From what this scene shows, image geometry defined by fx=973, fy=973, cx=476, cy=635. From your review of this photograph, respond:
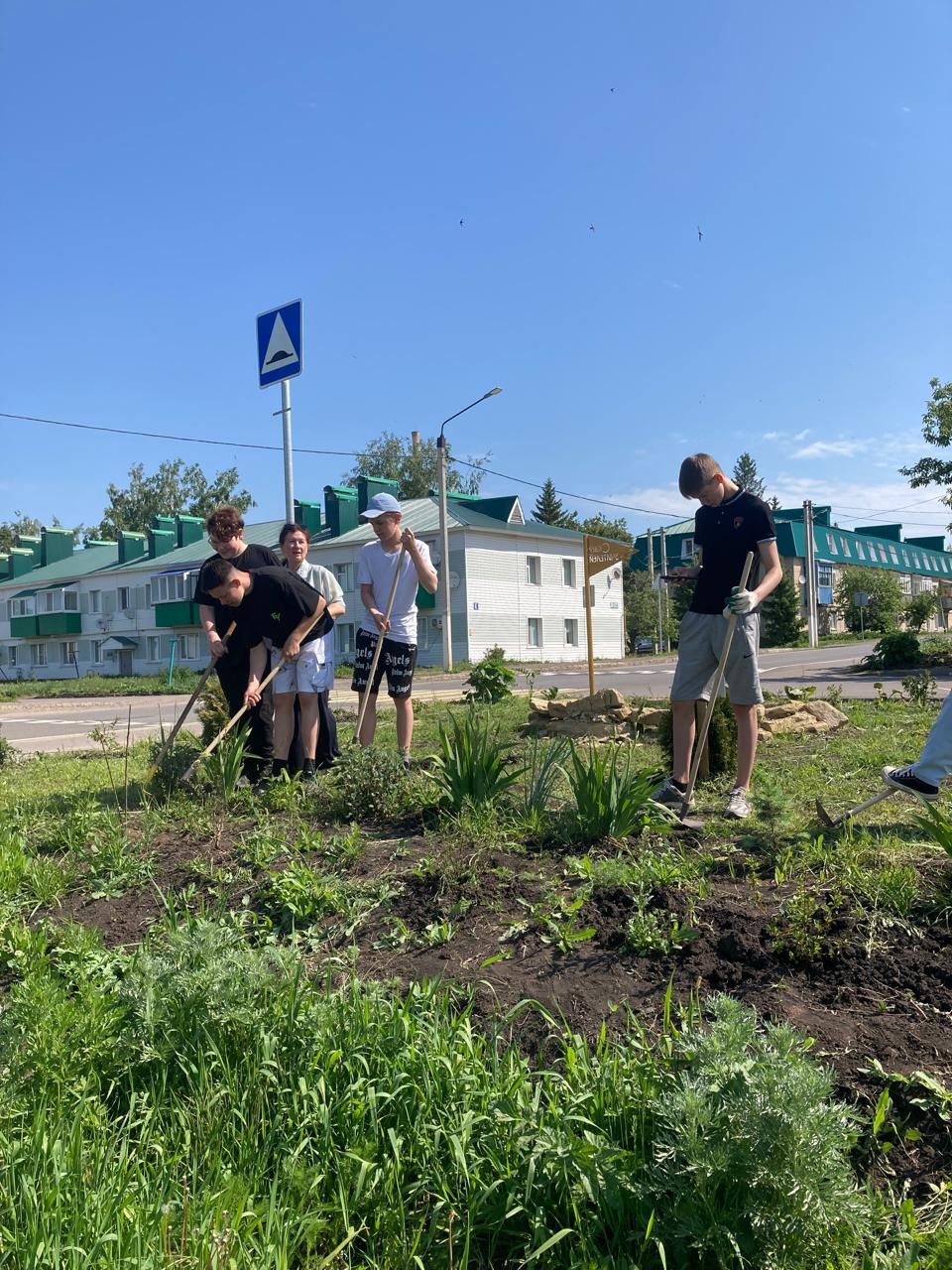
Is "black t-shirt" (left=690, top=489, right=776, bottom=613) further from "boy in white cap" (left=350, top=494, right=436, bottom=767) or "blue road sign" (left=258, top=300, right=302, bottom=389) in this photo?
"blue road sign" (left=258, top=300, right=302, bottom=389)

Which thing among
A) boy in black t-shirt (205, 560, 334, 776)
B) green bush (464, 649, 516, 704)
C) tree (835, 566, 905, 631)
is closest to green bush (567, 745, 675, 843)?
boy in black t-shirt (205, 560, 334, 776)

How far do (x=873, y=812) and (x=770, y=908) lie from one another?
1459 mm

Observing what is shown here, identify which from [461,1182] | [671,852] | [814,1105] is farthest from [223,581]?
[814,1105]

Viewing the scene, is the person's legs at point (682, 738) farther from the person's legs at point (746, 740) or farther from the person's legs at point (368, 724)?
the person's legs at point (368, 724)

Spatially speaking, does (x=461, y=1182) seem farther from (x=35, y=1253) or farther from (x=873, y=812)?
(x=873, y=812)

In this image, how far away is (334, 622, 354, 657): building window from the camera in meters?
42.1

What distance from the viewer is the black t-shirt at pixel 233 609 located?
18.9 feet

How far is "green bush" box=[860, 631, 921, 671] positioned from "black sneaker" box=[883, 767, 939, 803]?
18.0 metres

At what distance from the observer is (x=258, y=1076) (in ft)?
7.25

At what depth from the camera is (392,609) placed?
20.1ft

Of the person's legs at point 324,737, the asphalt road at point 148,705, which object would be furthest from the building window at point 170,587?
the person's legs at point 324,737

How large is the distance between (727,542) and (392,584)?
2.14m

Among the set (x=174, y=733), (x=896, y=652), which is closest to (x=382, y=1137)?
(x=174, y=733)

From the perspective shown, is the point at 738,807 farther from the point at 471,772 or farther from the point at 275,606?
the point at 275,606
